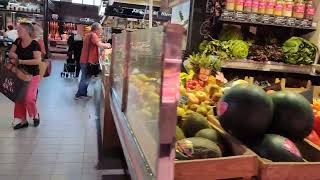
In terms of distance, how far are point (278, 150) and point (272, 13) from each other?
2.61m

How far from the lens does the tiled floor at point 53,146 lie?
3.46 meters

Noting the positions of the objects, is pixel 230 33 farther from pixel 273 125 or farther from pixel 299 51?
pixel 273 125

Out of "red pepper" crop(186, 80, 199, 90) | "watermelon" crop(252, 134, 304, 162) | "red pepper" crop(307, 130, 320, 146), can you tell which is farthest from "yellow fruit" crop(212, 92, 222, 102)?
"watermelon" crop(252, 134, 304, 162)

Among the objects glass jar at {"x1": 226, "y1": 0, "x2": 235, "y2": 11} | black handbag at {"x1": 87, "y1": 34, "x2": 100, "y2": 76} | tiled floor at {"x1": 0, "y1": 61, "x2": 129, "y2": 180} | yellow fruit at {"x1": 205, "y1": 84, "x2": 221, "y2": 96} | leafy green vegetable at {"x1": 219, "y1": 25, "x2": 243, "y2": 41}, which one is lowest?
tiled floor at {"x1": 0, "y1": 61, "x2": 129, "y2": 180}

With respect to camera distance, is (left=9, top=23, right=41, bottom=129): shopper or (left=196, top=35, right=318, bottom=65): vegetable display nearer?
(left=196, top=35, right=318, bottom=65): vegetable display

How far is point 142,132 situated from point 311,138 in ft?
2.74

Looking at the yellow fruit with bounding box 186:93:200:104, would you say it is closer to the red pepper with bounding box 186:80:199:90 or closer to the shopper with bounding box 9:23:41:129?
the red pepper with bounding box 186:80:199:90

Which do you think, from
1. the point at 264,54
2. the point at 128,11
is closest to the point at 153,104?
the point at 264,54

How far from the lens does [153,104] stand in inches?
49.4

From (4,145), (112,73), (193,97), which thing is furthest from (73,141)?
(193,97)

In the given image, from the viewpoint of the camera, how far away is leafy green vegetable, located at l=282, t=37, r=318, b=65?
3613 mm

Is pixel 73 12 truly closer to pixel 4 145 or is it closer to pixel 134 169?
pixel 4 145

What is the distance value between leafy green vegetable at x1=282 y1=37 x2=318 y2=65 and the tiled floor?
2.18m

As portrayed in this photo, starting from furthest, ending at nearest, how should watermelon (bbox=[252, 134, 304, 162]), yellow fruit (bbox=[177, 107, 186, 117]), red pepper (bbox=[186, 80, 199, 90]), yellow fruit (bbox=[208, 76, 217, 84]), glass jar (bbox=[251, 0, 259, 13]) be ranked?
glass jar (bbox=[251, 0, 259, 13])
yellow fruit (bbox=[208, 76, 217, 84])
red pepper (bbox=[186, 80, 199, 90])
yellow fruit (bbox=[177, 107, 186, 117])
watermelon (bbox=[252, 134, 304, 162])
